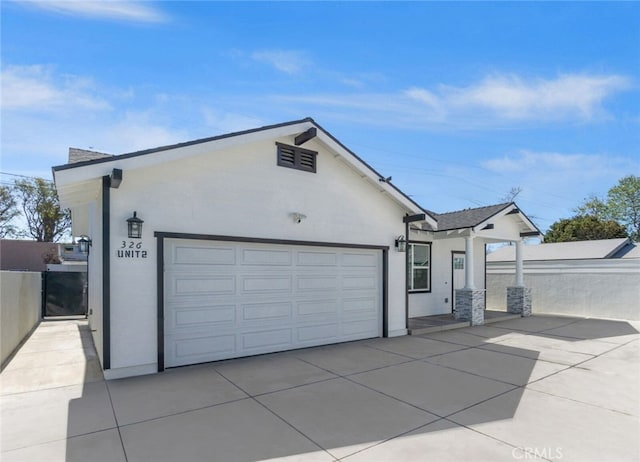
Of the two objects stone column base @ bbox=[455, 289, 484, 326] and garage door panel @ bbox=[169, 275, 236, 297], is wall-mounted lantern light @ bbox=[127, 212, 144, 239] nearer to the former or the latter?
garage door panel @ bbox=[169, 275, 236, 297]

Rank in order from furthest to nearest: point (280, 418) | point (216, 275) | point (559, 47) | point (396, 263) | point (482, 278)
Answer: point (482, 278) < point (559, 47) < point (396, 263) < point (216, 275) < point (280, 418)

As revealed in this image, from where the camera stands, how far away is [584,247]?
16219mm

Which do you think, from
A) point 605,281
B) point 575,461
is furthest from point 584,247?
point 575,461

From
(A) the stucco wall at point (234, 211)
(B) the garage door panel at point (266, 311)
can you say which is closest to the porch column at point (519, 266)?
(A) the stucco wall at point (234, 211)

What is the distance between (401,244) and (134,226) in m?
6.59

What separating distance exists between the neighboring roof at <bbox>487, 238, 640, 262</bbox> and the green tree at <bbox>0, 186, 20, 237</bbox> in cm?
3859

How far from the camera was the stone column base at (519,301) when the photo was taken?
14008 millimetres

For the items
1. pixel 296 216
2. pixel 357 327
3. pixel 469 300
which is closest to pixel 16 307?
pixel 296 216

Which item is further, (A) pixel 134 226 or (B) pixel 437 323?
(B) pixel 437 323

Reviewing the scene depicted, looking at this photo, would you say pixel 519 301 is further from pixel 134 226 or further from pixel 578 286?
pixel 134 226

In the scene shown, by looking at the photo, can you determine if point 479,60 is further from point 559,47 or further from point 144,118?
point 144,118

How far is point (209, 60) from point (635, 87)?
606 inches

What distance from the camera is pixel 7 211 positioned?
32.2 metres

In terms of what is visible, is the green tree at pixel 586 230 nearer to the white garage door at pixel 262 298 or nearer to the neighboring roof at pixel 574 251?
the neighboring roof at pixel 574 251
